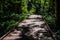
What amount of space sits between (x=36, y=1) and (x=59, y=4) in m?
37.1

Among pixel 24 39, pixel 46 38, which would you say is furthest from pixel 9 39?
pixel 46 38

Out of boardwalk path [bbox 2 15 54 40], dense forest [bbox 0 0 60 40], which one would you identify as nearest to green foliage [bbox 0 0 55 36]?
dense forest [bbox 0 0 60 40]

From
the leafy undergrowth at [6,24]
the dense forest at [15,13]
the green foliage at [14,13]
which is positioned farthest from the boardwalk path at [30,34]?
the green foliage at [14,13]

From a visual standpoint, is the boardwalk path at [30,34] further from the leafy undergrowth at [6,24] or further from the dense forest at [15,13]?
the dense forest at [15,13]

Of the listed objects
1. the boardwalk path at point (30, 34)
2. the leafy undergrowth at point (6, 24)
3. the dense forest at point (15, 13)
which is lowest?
the boardwalk path at point (30, 34)

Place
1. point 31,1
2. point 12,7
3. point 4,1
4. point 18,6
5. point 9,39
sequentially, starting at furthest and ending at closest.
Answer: point 31,1
point 18,6
point 12,7
point 4,1
point 9,39

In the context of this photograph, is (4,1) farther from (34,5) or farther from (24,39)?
(34,5)

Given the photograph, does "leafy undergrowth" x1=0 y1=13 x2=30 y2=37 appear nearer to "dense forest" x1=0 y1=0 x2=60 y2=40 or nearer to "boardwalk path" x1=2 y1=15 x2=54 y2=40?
"dense forest" x1=0 y1=0 x2=60 y2=40

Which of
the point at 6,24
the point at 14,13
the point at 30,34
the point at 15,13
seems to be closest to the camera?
the point at 30,34

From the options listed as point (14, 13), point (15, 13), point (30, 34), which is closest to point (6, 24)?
point (30, 34)

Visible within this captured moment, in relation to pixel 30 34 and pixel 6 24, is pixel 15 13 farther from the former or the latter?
pixel 30 34

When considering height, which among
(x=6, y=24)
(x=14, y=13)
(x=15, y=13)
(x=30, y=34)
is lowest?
(x=30, y=34)

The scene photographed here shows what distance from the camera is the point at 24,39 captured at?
27.6 feet

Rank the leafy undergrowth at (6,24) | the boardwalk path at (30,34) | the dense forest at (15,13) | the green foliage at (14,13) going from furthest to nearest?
the green foliage at (14,13), the dense forest at (15,13), the leafy undergrowth at (6,24), the boardwalk path at (30,34)
